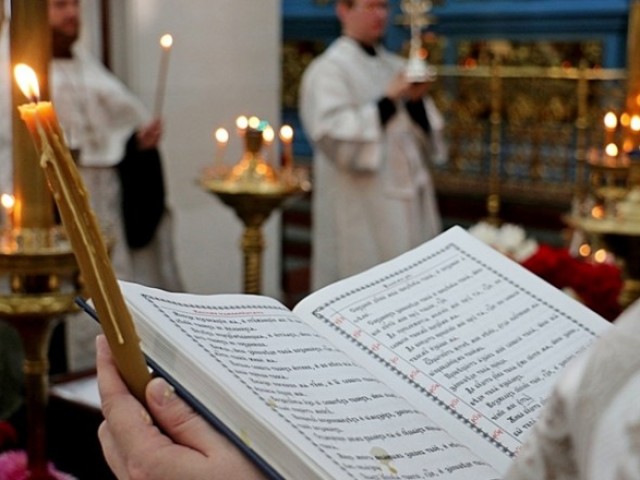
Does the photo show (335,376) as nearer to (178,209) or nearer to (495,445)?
(495,445)

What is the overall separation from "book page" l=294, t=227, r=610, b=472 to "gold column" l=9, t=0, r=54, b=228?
0.51 meters

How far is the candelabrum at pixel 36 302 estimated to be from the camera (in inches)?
57.9

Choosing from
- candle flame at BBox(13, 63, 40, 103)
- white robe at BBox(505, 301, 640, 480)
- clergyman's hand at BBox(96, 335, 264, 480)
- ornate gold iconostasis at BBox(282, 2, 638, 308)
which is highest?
candle flame at BBox(13, 63, 40, 103)

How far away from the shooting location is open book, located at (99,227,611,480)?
2.93 feet

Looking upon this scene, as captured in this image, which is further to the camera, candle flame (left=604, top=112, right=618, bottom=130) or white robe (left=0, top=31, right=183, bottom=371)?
white robe (left=0, top=31, right=183, bottom=371)

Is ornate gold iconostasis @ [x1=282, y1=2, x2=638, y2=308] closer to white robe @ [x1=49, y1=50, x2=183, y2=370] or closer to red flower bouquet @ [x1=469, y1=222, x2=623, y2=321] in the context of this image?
white robe @ [x1=49, y1=50, x2=183, y2=370]

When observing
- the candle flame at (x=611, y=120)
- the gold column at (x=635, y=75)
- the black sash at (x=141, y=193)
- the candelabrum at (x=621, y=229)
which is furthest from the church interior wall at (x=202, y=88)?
the candelabrum at (x=621, y=229)

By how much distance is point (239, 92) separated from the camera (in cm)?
532

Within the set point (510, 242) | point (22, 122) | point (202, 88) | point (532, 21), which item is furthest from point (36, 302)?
point (532, 21)

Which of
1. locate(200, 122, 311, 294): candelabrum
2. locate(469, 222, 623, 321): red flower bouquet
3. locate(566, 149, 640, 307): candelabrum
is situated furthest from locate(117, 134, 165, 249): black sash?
locate(469, 222, 623, 321): red flower bouquet

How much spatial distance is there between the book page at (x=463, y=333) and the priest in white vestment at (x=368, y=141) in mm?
3473

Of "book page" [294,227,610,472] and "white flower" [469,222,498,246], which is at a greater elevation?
"book page" [294,227,610,472]

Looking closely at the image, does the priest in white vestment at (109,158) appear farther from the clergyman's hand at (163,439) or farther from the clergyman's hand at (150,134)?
the clergyman's hand at (163,439)

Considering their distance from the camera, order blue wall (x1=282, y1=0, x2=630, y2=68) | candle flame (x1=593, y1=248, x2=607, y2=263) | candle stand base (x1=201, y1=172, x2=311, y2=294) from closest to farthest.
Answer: candle stand base (x1=201, y1=172, x2=311, y2=294) → candle flame (x1=593, y1=248, x2=607, y2=263) → blue wall (x1=282, y1=0, x2=630, y2=68)
